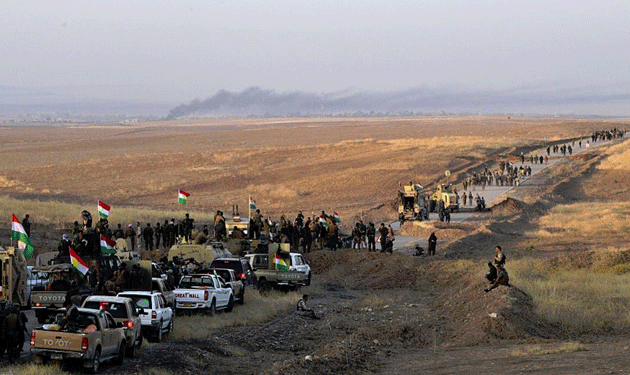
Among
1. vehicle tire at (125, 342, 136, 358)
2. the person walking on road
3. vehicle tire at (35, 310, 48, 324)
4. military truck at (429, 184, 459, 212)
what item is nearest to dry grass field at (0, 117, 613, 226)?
military truck at (429, 184, 459, 212)

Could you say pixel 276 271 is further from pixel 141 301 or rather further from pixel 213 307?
pixel 141 301

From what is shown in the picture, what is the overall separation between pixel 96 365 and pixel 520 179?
70.1 metres

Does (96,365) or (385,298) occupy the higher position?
(96,365)

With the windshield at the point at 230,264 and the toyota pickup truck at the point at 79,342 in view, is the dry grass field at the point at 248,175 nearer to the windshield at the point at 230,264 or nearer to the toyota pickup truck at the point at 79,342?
the windshield at the point at 230,264

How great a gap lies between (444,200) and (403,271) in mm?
25759

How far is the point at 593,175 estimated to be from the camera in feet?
291

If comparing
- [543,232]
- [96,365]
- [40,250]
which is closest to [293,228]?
[40,250]

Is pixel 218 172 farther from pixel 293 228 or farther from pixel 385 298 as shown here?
pixel 385 298

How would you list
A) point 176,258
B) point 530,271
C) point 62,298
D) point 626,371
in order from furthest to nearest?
point 530,271
point 176,258
point 62,298
point 626,371

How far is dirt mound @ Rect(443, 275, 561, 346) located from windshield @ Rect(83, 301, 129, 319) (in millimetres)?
7105

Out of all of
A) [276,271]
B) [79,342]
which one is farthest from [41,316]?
[276,271]

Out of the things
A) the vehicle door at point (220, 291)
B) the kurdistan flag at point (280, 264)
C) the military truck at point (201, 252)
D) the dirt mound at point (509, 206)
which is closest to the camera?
the vehicle door at point (220, 291)

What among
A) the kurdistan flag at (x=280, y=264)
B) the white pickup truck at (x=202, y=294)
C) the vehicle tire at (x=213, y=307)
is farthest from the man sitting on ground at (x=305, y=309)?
the kurdistan flag at (x=280, y=264)

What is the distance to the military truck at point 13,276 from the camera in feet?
75.6
